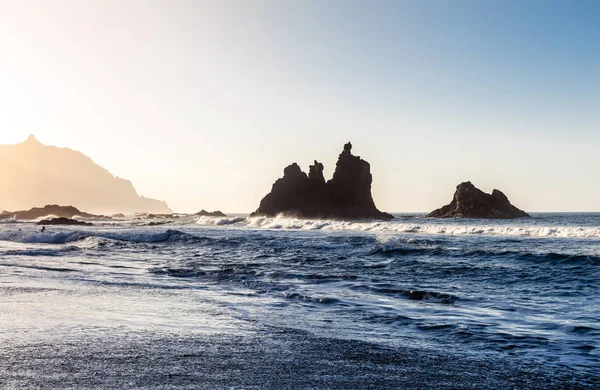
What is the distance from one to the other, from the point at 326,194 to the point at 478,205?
3930 cm

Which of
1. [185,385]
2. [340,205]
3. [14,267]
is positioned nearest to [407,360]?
[185,385]

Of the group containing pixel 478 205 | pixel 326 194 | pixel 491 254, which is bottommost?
pixel 491 254

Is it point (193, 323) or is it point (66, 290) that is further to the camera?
point (66, 290)

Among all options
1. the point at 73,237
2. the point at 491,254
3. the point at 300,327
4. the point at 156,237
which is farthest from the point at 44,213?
the point at 300,327

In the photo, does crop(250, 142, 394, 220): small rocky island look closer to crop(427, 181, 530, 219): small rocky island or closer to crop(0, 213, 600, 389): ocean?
crop(427, 181, 530, 219): small rocky island

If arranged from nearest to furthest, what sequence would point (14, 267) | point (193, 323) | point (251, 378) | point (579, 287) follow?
1. point (251, 378)
2. point (193, 323)
3. point (579, 287)
4. point (14, 267)

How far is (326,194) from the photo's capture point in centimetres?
12375

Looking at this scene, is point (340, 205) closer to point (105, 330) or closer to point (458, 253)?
point (458, 253)

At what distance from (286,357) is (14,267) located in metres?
16.7

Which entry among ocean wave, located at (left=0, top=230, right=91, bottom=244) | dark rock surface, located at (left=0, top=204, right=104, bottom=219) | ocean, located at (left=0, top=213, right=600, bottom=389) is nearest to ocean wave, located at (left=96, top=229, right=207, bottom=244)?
ocean wave, located at (left=0, top=230, right=91, bottom=244)

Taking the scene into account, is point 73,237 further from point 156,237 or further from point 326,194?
point 326,194

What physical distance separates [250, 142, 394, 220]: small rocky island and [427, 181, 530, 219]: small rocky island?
19239mm

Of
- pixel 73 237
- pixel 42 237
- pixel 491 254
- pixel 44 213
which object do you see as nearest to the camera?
pixel 491 254

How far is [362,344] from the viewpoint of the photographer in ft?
25.5
